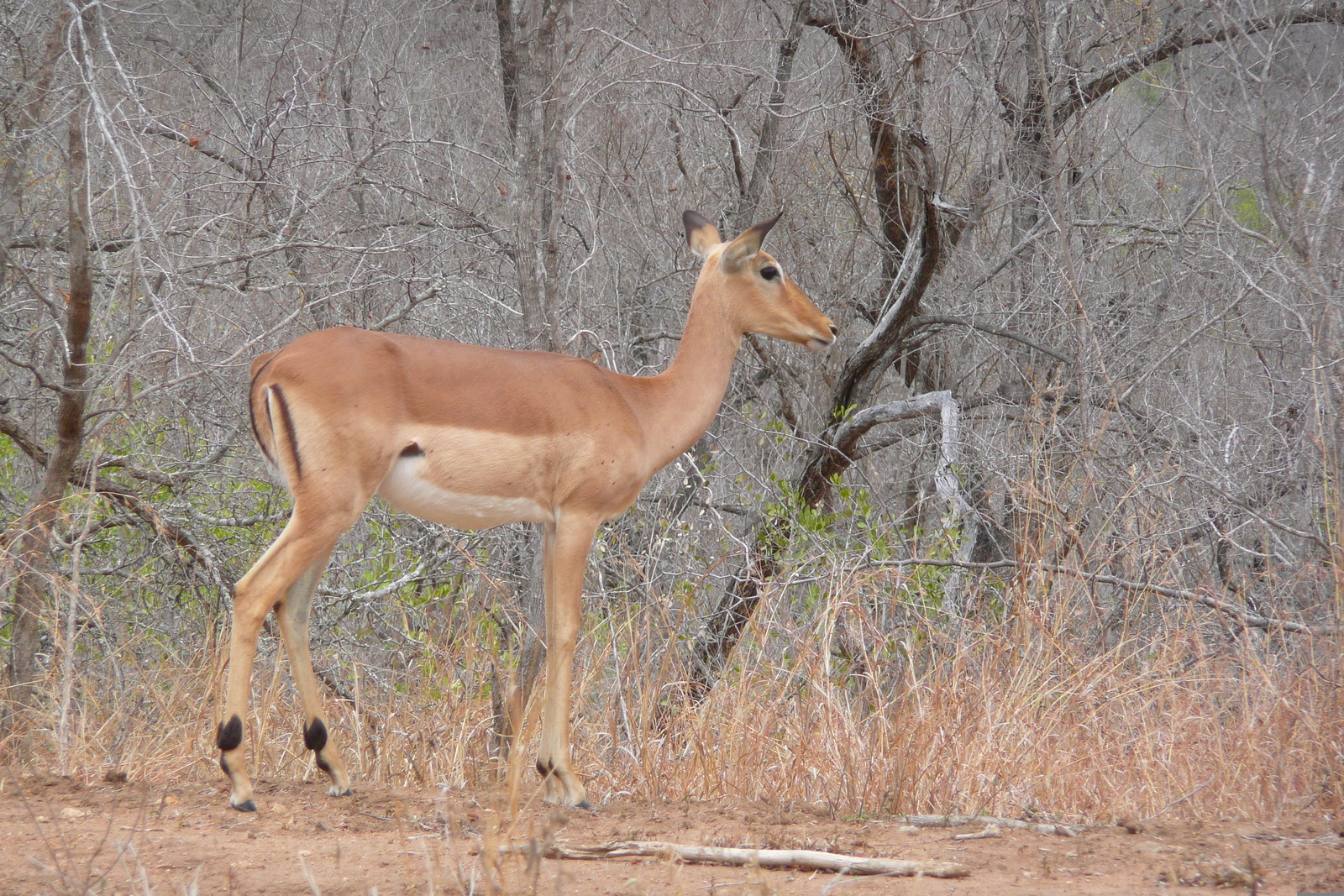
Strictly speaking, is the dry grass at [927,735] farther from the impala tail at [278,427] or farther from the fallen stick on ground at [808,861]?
the impala tail at [278,427]

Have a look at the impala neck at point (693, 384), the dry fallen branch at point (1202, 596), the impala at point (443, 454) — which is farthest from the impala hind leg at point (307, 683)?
the dry fallen branch at point (1202, 596)

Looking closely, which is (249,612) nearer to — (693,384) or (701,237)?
(693,384)

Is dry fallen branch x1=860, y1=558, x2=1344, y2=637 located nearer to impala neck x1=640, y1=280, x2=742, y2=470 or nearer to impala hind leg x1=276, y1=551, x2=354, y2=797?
impala neck x1=640, y1=280, x2=742, y2=470

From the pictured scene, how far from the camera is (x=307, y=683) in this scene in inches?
189

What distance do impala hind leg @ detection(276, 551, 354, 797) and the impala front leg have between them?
0.80 meters

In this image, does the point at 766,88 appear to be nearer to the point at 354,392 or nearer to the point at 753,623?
the point at 753,623

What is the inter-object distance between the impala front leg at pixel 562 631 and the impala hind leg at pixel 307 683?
2.63 feet

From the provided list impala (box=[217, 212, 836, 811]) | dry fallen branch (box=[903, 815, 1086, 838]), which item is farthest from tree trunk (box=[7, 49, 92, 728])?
dry fallen branch (box=[903, 815, 1086, 838])

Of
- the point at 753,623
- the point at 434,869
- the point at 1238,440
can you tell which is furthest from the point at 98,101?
the point at 1238,440

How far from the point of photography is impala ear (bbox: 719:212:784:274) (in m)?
5.32

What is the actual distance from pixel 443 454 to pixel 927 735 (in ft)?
7.28

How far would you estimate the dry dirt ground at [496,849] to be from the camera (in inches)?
136

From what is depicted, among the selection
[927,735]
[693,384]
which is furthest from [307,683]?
[927,735]

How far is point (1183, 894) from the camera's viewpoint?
346 centimetres
